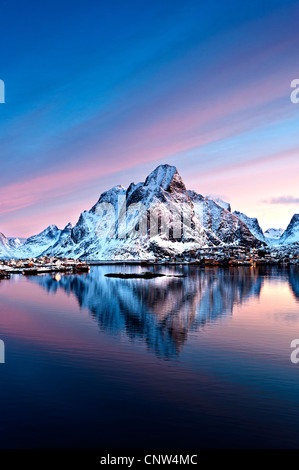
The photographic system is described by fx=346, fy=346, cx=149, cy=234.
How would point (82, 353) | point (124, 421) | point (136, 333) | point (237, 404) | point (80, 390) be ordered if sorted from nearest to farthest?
1. point (124, 421)
2. point (237, 404)
3. point (80, 390)
4. point (82, 353)
5. point (136, 333)

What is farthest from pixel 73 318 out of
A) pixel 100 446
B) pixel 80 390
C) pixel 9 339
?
pixel 100 446

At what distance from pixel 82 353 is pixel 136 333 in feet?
35.3

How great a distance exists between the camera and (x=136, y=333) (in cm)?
4403

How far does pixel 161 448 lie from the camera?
55.8 feet

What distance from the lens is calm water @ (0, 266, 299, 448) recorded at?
18.3 meters

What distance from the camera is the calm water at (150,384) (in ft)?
59.9

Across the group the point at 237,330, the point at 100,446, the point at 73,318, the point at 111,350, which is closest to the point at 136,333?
the point at 111,350

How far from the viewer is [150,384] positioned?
2561cm
